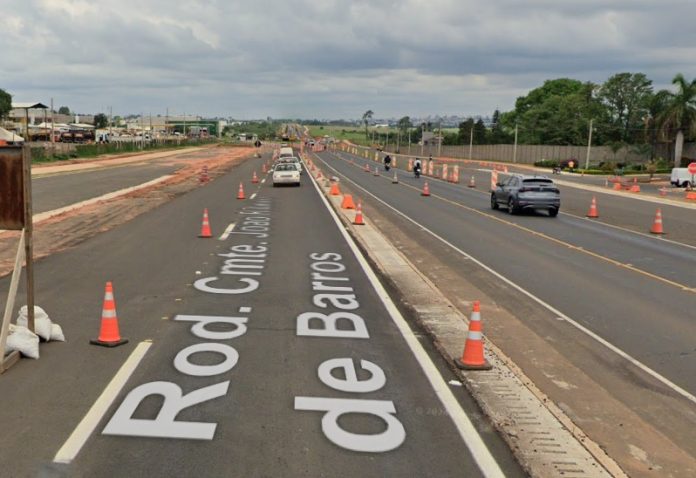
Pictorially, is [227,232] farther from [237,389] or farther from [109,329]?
[237,389]

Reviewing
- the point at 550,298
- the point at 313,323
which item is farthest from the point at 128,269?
the point at 550,298

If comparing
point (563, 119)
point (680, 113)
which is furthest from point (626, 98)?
point (680, 113)

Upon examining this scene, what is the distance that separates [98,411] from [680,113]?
81305 millimetres

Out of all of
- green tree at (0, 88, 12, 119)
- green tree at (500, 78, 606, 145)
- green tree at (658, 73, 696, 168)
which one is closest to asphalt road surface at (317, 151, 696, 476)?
green tree at (658, 73, 696, 168)

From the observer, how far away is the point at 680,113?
76000mm

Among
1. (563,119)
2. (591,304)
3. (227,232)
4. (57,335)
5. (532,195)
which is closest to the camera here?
(57,335)

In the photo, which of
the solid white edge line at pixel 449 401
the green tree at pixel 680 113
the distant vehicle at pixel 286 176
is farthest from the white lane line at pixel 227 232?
the green tree at pixel 680 113

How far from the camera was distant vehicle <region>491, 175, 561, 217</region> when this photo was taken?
26.8 meters

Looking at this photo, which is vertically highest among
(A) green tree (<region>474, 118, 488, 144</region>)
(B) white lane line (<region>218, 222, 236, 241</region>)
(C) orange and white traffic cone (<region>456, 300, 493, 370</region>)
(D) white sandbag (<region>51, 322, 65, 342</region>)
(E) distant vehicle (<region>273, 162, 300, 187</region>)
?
(A) green tree (<region>474, 118, 488, 144</region>)

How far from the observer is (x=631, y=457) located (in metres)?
5.46

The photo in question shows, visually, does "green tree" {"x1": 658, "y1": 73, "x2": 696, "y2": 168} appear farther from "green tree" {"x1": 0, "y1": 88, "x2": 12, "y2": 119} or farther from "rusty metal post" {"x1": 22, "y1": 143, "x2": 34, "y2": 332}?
"green tree" {"x1": 0, "y1": 88, "x2": 12, "y2": 119}

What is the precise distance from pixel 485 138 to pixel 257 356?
152 m

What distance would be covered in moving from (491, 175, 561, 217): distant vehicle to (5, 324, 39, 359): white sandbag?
21855 millimetres

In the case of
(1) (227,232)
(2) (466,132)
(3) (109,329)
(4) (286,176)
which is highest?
(2) (466,132)
